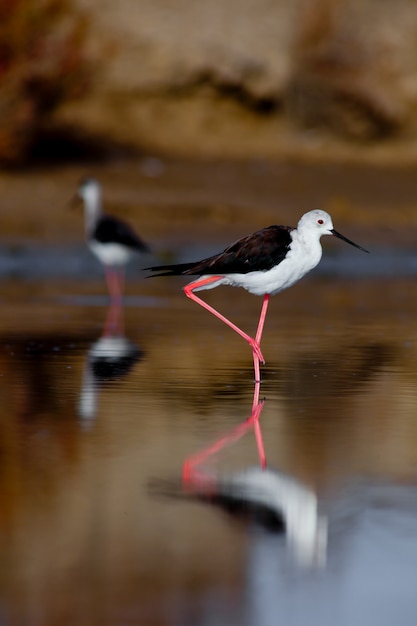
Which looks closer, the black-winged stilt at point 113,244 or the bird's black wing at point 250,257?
the bird's black wing at point 250,257

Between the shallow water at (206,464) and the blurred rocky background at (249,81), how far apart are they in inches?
333

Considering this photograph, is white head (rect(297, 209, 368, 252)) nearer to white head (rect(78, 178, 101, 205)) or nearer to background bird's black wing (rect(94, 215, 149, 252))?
background bird's black wing (rect(94, 215, 149, 252))

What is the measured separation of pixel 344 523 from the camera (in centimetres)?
570

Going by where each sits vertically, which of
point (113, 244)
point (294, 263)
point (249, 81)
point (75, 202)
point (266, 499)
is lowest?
point (266, 499)

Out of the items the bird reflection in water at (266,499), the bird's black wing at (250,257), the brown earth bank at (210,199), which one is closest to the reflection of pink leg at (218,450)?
the bird reflection in water at (266,499)

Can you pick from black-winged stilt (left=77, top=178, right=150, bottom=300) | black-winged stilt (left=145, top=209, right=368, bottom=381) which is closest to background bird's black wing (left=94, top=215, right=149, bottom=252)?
black-winged stilt (left=77, top=178, right=150, bottom=300)

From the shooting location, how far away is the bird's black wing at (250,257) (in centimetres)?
1018

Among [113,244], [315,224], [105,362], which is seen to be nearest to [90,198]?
[113,244]

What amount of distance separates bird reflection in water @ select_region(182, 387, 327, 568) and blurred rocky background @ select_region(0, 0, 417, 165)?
643 inches

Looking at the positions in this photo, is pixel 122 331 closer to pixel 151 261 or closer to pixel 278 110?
pixel 151 261

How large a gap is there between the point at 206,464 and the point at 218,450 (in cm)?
34

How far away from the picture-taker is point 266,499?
238 inches

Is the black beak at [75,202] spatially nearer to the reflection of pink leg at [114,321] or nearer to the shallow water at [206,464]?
the shallow water at [206,464]

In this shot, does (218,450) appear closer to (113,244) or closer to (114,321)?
(114,321)
